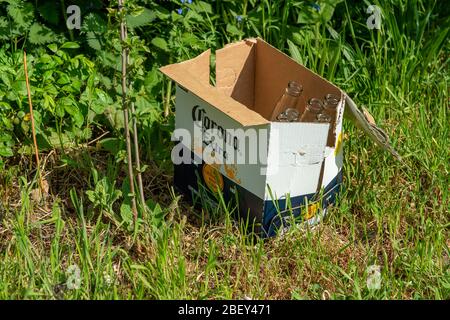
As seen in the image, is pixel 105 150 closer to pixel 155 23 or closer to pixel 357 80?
pixel 155 23

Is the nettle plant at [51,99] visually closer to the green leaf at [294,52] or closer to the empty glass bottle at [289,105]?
the empty glass bottle at [289,105]

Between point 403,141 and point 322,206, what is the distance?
20.7 inches

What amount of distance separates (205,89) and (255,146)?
23cm

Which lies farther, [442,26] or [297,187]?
[442,26]

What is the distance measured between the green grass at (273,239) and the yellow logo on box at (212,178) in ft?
0.26

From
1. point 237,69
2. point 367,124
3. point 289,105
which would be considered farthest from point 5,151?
point 367,124

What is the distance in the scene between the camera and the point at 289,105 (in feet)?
8.93

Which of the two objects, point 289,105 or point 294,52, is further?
point 294,52

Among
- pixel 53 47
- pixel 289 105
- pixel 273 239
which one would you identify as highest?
pixel 53 47

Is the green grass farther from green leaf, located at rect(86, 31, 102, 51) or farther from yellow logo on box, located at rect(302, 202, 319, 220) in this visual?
green leaf, located at rect(86, 31, 102, 51)

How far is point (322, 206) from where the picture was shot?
2.62 m

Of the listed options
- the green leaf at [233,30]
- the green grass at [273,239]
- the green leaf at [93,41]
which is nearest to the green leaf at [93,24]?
the green leaf at [93,41]

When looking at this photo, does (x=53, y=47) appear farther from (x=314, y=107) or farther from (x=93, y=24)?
(x=314, y=107)

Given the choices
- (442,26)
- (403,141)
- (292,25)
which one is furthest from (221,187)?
(442,26)
